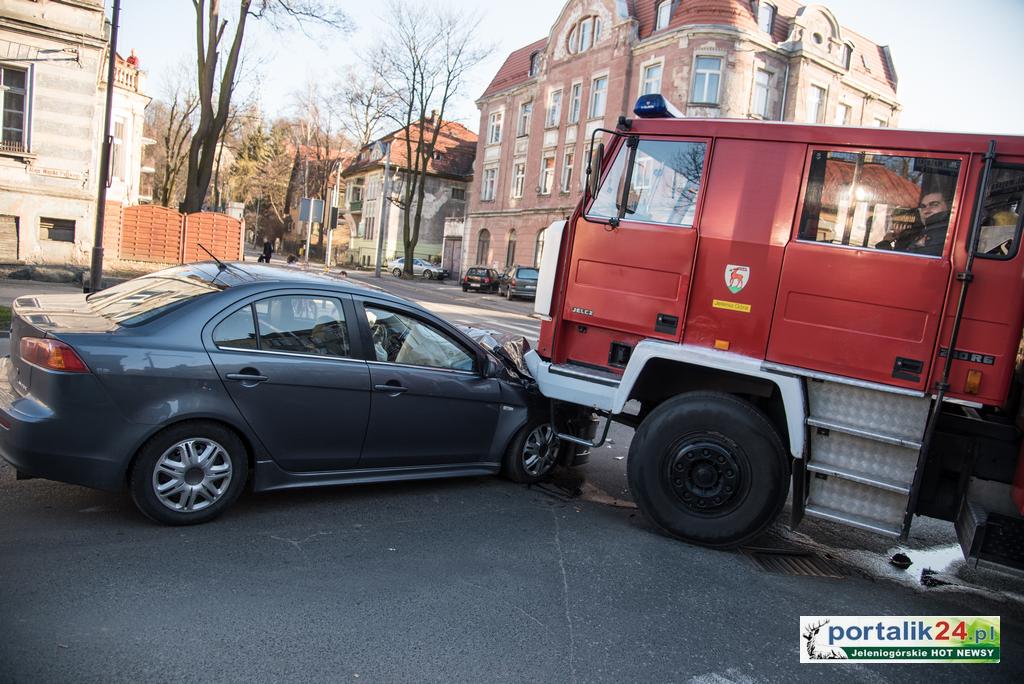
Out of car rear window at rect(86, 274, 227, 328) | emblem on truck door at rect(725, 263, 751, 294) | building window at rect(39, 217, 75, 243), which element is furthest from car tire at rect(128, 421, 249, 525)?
building window at rect(39, 217, 75, 243)

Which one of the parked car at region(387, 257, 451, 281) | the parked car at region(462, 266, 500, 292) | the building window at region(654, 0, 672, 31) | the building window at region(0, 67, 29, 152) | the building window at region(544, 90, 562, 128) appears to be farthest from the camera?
the parked car at region(387, 257, 451, 281)

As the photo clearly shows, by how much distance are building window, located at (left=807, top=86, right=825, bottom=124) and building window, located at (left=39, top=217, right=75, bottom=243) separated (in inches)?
1173

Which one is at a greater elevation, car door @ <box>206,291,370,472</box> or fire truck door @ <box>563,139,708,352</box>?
fire truck door @ <box>563,139,708,352</box>

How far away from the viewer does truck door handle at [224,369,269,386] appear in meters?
4.32

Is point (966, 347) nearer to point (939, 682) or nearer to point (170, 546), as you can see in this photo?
point (939, 682)

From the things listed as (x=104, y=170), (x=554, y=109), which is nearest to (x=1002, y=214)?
(x=104, y=170)

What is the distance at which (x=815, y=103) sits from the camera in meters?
32.5

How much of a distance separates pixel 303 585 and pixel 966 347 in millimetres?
4084

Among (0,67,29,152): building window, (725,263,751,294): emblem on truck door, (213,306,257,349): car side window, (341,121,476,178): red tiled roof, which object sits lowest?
(213,306,257,349): car side window

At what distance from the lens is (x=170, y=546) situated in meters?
4.04

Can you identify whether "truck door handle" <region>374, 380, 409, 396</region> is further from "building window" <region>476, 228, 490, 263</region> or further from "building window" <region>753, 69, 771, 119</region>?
"building window" <region>476, 228, 490, 263</region>

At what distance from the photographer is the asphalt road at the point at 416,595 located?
3092 millimetres

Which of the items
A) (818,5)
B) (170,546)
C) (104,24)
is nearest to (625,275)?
(170,546)

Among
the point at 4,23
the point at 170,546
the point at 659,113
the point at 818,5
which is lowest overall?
the point at 170,546
